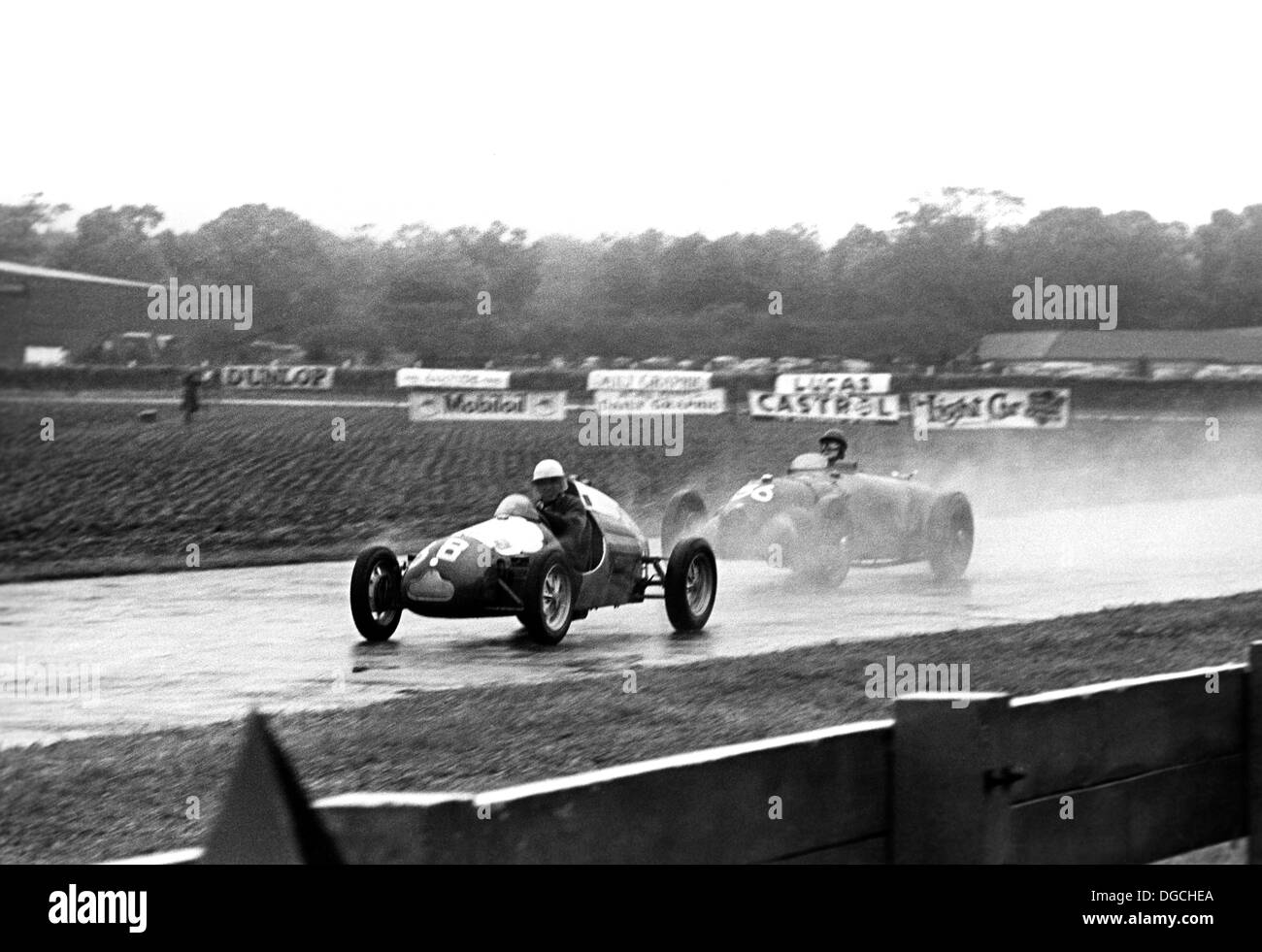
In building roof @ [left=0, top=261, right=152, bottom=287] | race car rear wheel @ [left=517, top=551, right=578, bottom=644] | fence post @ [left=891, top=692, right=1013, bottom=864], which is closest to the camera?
fence post @ [left=891, top=692, right=1013, bottom=864]

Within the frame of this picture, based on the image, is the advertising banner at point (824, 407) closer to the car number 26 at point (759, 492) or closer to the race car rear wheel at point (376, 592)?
the car number 26 at point (759, 492)

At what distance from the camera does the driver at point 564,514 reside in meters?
12.7

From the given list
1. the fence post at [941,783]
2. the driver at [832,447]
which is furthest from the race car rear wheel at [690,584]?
the fence post at [941,783]

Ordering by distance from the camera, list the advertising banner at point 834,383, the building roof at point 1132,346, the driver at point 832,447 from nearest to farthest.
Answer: the driver at point 832,447 < the advertising banner at point 834,383 < the building roof at point 1132,346

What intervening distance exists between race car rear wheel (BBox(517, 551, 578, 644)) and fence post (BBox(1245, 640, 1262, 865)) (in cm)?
666

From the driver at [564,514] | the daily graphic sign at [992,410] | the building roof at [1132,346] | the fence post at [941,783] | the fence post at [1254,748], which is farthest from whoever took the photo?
the building roof at [1132,346]

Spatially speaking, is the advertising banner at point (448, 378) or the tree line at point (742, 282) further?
the advertising banner at point (448, 378)

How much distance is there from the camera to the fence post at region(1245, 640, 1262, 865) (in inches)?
223

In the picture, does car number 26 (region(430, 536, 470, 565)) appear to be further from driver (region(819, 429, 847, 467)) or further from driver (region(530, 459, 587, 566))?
driver (region(819, 429, 847, 467))

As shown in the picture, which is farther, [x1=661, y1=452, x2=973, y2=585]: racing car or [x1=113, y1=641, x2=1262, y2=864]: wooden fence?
[x1=661, y1=452, x2=973, y2=585]: racing car

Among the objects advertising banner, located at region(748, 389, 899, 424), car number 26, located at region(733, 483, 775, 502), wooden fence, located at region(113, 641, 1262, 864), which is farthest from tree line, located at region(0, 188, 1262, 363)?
wooden fence, located at region(113, 641, 1262, 864)

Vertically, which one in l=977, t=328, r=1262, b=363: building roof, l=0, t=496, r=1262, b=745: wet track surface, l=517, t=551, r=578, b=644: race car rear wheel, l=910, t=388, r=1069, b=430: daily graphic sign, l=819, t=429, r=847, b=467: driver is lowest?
l=0, t=496, r=1262, b=745: wet track surface

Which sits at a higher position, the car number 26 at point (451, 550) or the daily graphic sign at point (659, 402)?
the daily graphic sign at point (659, 402)
